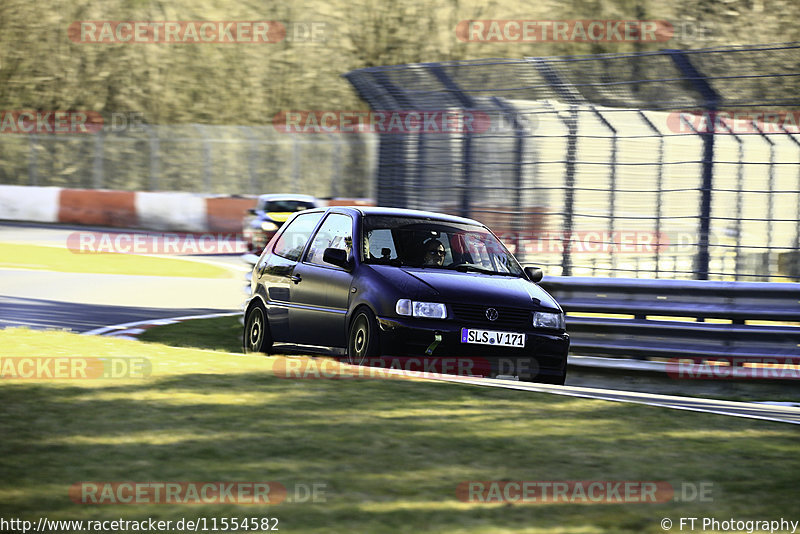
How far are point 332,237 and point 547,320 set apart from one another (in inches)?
81.7

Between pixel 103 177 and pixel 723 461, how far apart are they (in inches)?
1296

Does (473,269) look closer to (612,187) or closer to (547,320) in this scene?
(547,320)

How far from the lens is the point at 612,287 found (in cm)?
1146

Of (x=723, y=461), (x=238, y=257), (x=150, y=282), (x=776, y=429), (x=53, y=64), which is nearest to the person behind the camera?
(x=723, y=461)

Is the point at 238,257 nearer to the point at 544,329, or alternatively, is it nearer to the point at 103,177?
the point at 103,177

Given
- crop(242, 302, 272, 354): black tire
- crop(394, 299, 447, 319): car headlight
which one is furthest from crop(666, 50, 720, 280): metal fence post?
crop(242, 302, 272, 354): black tire

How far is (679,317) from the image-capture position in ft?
37.0

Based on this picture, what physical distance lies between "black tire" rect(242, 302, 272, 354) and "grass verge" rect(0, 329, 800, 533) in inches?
97.0

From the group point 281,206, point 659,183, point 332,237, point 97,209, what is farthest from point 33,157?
point 659,183

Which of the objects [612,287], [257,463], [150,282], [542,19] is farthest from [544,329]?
[542,19]

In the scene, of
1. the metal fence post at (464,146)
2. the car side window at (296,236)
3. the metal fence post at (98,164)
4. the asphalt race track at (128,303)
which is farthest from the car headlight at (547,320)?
the metal fence post at (98,164)

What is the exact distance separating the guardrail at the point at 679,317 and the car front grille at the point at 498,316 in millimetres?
1939

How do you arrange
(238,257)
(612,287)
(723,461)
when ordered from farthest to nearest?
(238,257) < (612,287) < (723,461)

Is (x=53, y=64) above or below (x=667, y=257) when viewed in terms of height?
above
